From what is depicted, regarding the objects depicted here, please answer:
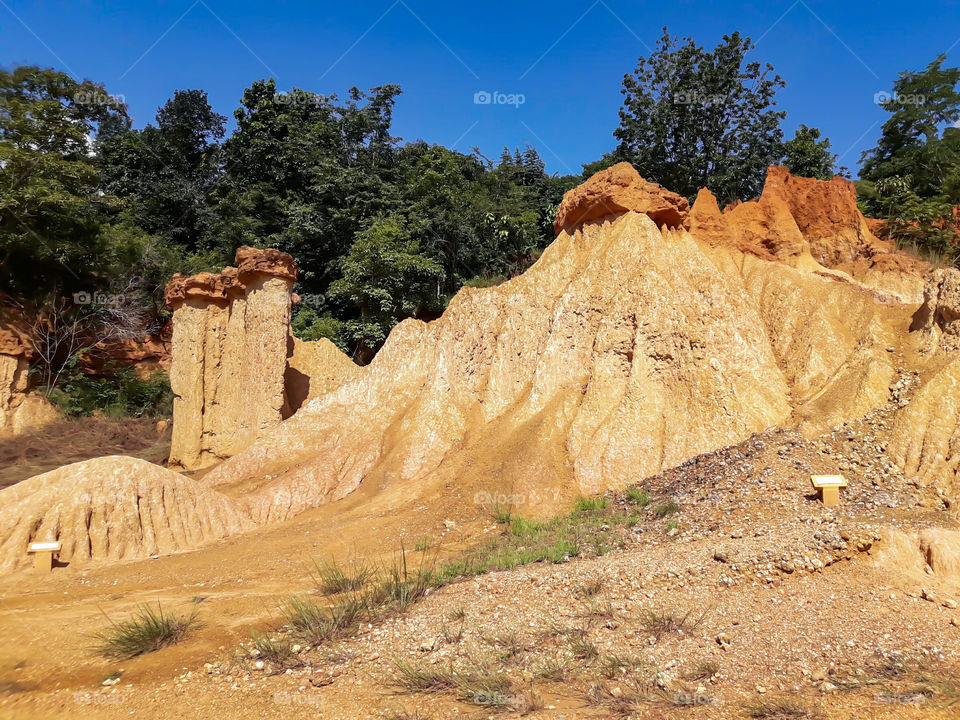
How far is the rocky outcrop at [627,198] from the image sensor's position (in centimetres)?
1438

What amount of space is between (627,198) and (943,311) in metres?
6.92

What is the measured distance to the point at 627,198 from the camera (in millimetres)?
14422

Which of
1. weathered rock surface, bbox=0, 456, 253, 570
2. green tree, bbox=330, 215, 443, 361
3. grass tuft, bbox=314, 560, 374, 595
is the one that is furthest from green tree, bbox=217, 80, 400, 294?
Result: grass tuft, bbox=314, 560, 374, 595

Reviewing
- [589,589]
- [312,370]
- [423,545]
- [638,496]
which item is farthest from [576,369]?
[312,370]

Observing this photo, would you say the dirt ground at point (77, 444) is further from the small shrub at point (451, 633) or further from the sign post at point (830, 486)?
the sign post at point (830, 486)

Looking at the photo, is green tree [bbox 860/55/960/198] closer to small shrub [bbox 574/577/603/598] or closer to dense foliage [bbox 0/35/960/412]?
dense foliage [bbox 0/35/960/412]

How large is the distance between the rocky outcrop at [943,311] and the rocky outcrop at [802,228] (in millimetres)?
4648

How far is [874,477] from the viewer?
8258 millimetres

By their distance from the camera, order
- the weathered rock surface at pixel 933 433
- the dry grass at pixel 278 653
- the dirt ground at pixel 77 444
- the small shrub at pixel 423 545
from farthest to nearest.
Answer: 1. the dirt ground at pixel 77 444
2. the small shrub at pixel 423 545
3. the weathered rock surface at pixel 933 433
4. the dry grass at pixel 278 653

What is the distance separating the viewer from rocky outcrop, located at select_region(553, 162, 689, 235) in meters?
14.4

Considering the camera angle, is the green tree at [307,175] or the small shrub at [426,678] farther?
the green tree at [307,175]

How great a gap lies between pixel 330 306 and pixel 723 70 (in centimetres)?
2157

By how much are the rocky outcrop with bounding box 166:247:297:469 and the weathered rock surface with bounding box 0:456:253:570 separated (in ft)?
17.4

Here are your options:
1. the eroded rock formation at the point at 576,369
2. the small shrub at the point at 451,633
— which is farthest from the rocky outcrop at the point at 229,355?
the small shrub at the point at 451,633
